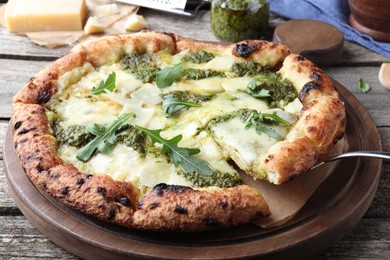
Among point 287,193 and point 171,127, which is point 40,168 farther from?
point 287,193

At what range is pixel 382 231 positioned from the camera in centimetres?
323

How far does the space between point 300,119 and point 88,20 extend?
2.50 metres


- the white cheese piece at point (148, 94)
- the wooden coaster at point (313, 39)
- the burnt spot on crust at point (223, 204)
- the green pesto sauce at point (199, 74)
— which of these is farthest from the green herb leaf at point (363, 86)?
the burnt spot on crust at point (223, 204)

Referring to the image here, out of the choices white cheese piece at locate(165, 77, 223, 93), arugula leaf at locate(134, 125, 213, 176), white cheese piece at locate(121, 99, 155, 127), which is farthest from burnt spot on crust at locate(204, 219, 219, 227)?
white cheese piece at locate(165, 77, 223, 93)

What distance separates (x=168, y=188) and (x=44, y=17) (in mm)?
2748

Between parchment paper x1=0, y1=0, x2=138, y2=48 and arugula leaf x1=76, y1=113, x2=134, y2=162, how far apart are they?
1.95 metres

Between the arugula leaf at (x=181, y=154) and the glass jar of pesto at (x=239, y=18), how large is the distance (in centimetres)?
196

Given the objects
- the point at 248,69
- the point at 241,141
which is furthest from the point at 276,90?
the point at 241,141

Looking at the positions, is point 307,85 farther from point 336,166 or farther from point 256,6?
point 256,6

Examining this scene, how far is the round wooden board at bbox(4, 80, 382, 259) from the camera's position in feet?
9.20

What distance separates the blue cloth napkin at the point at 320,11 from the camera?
5219 mm

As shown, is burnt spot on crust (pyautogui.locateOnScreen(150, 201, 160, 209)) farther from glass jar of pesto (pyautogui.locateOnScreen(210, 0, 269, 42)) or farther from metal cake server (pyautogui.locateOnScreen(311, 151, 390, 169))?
glass jar of pesto (pyautogui.locateOnScreen(210, 0, 269, 42))

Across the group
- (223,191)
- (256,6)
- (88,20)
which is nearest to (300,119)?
(223,191)

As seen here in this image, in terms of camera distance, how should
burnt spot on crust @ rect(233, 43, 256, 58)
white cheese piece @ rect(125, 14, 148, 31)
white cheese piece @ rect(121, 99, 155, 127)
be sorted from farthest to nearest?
white cheese piece @ rect(125, 14, 148, 31)
burnt spot on crust @ rect(233, 43, 256, 58)
white cheese piece @ rect(121, 99, 155, 127)
